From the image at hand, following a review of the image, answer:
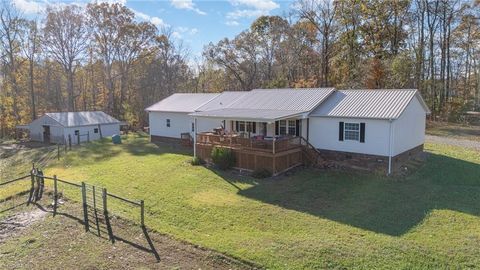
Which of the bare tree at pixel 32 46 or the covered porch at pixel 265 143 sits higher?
the bare tree at pixel 32 46

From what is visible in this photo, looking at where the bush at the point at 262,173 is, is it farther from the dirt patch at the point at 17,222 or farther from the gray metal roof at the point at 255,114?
the dirt patch at the point at 17,222

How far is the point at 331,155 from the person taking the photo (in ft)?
60.4

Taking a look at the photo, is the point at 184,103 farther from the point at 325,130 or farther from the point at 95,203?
the point at 95,203

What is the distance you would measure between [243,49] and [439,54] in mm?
22610

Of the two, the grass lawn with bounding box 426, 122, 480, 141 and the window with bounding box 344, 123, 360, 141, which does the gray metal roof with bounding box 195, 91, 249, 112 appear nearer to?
the window with bounding box 344, 123, 360, 141

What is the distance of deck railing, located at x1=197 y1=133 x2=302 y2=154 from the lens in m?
17.4

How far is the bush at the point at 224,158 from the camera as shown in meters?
18.5

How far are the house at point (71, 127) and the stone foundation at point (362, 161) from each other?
2227 centimetres

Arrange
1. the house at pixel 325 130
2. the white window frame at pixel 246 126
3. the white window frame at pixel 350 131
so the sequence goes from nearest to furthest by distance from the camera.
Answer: the house at pixel 325 130, the white window frame at pixel 350 131, the white window frame at pixel 246 126

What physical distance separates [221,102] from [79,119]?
54.8 feet

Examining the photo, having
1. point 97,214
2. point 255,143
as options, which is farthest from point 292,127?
point 97,214

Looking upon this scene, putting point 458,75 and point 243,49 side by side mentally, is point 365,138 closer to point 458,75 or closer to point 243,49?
point 243,49

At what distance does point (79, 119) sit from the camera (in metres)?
33.1

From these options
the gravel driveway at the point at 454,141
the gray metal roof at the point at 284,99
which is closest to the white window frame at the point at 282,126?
the gray metal roof at the point at 284,99
